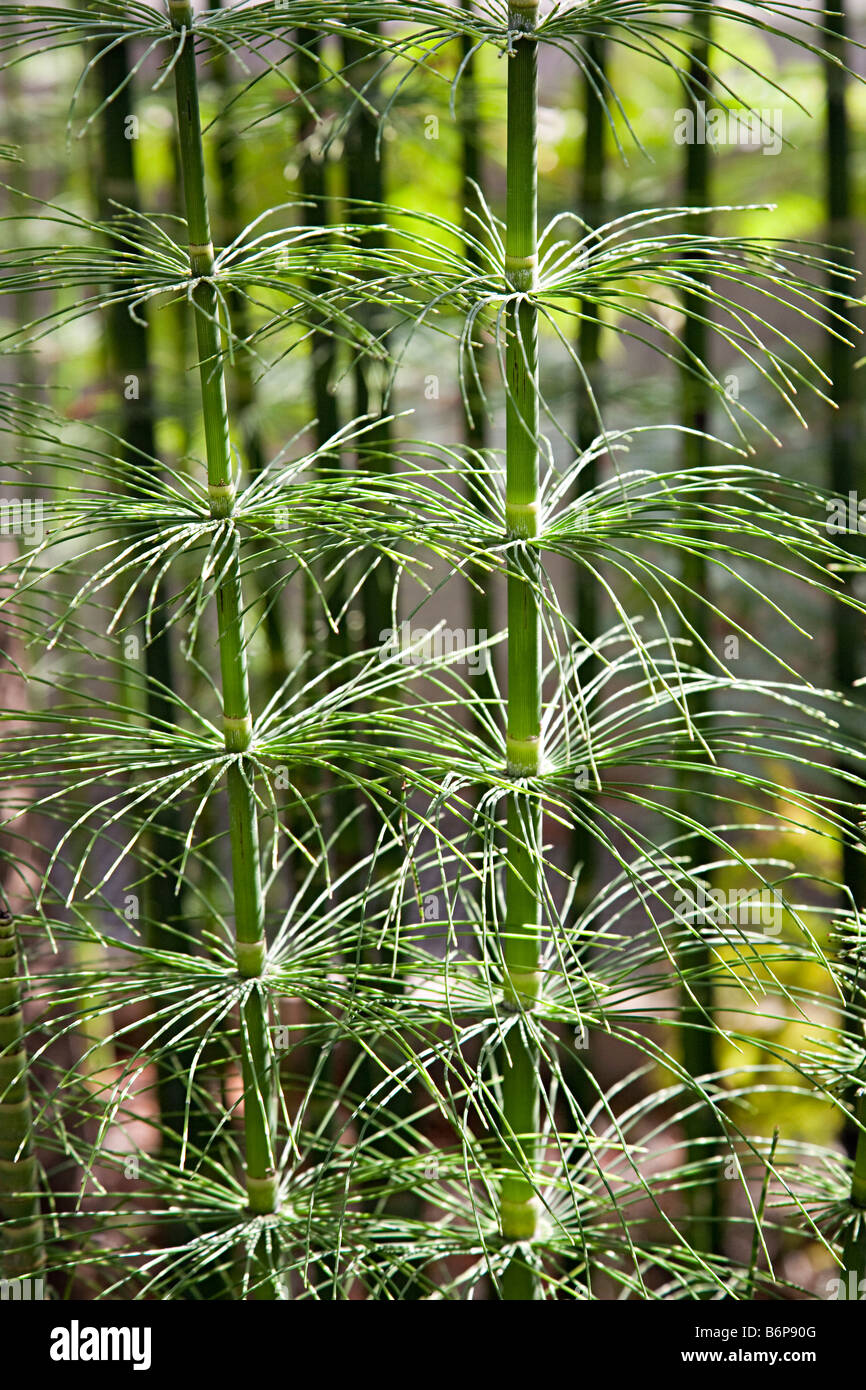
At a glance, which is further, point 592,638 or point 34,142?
point 34,142

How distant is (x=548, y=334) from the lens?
89.7 inches

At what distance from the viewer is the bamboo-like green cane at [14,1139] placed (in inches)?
42.6

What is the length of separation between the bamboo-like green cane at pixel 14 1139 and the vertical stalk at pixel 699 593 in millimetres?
688

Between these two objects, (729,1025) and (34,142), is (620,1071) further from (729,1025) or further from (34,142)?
(34,142)

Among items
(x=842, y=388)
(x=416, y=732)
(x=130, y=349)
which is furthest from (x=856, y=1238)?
(x=130, y=349)

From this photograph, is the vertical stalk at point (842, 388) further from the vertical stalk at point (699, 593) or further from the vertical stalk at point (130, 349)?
the vertical stalk at point (130, 349)

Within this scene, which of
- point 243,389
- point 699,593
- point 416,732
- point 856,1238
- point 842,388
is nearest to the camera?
point 416,732

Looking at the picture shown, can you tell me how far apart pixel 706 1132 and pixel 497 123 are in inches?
60.4

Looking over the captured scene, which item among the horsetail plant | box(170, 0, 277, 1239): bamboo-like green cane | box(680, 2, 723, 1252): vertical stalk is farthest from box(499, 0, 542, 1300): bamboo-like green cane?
box(680, 2, 723, 1252): vertical stalk

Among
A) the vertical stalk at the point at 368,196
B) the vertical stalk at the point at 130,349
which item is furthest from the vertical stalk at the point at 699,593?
the vertical stalk at the point at 130,349

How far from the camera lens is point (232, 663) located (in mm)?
987

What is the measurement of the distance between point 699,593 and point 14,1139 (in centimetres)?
90

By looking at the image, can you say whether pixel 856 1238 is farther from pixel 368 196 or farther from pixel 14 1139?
pixel 368 196
